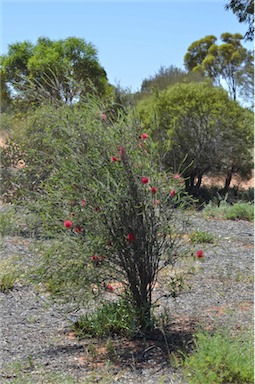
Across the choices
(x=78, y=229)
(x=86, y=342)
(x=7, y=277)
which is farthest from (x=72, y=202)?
(x=7, y=277)

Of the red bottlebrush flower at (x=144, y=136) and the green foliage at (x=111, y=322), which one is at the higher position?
the red bottlebrush flower at (x=144, y=136)

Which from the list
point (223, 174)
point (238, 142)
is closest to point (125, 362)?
point (238, 142)

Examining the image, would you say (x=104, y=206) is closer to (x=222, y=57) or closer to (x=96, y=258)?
(x=96, y=258)

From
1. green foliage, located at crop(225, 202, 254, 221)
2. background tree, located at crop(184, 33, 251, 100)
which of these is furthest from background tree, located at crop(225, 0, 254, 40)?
background tree, located at crop(184, 33, 251, 100)

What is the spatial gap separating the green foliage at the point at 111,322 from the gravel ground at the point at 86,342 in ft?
0.46

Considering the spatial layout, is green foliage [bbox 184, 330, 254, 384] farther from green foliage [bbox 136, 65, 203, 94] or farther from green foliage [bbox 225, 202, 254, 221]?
green foliage [bbox 136, 65, 203, 94]

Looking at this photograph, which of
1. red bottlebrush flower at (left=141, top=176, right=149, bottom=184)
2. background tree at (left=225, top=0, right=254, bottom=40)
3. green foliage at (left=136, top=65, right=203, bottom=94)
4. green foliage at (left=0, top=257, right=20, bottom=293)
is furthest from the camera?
green foliage at (left=136, top=65, right=203, bottom=94)

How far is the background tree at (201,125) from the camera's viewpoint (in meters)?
18.7

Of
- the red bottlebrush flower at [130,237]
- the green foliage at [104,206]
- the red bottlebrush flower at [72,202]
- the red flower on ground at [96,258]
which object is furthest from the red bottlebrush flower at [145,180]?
the red flower on ground at [96,258]

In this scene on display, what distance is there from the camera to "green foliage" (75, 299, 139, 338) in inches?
213

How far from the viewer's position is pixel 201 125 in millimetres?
18750

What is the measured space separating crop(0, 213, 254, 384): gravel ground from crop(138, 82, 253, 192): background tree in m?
10.1

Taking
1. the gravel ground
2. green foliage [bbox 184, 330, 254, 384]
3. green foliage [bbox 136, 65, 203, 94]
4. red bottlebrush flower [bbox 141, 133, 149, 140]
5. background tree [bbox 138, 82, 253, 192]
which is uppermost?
green foliage [bbox 136, 65, 203, 94]

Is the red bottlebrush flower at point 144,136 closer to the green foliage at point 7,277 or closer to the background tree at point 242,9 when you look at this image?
the green foliage at point 7,277
